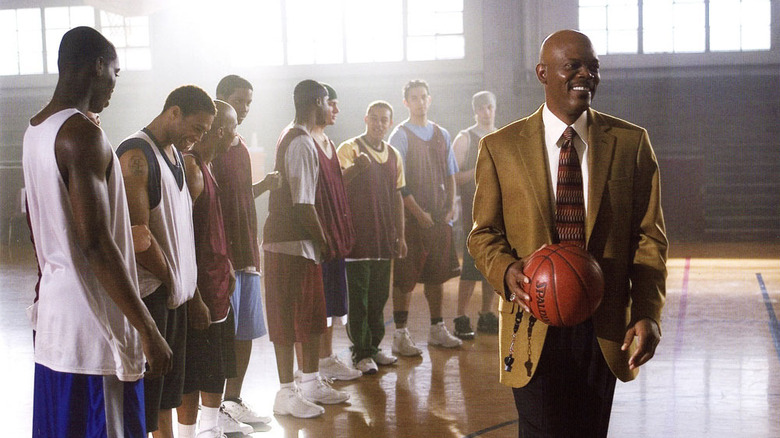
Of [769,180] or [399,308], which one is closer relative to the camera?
[399,308]

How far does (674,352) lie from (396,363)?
1.73m

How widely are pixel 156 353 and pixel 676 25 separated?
1457cm

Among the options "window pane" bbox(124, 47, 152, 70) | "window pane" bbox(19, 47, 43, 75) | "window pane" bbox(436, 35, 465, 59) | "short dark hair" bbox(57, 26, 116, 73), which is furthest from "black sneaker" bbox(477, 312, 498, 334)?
"window pane" bbox(19, 47, 43, 75)

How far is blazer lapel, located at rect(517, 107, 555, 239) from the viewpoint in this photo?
221 centimetres

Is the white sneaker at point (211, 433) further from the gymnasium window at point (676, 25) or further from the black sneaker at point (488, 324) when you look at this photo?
the gymnasium window at point (676, 25)

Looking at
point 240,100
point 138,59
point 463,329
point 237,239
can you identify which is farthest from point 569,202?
point 138,59

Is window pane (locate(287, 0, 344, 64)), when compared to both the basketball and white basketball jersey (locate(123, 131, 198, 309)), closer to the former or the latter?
white basketball jersey (locate(123, 131, 198, 309))

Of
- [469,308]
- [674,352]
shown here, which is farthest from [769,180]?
[674,352]

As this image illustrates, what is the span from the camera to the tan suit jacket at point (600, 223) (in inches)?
86.1

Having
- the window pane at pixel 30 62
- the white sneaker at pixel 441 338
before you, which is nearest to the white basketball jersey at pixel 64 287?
the white sneaker at pixel 441 338

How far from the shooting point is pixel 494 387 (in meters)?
4.77

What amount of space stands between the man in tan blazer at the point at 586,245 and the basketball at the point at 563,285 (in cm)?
5

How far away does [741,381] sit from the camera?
4.89 m

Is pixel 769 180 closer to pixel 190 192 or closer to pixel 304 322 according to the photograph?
pixel 304 322
